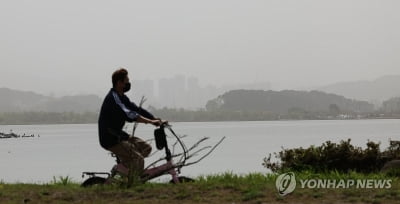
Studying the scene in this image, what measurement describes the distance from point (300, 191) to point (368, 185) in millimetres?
1210

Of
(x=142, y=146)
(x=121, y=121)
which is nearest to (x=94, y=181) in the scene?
(x=142, y=146)

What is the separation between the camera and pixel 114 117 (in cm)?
936

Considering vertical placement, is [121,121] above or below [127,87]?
below

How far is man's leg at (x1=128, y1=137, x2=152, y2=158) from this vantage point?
962 cm

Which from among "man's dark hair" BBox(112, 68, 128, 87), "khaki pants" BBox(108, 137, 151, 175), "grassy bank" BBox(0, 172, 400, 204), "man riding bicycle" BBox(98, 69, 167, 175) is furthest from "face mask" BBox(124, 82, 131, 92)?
"grassy bank" BBox(0, 172, 400, 204)

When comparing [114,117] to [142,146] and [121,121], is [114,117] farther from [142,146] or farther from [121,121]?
[142,146]

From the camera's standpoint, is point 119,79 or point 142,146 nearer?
point 119,79

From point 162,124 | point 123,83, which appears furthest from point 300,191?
point 123,83

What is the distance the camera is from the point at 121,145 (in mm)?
9461

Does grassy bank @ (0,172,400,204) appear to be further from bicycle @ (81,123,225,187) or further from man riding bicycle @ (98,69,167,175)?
man riding bicycle @ (98,69,167,175)

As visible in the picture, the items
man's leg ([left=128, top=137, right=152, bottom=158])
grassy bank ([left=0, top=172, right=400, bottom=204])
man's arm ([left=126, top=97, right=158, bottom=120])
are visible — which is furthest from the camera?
man's leg ([left=128, top=137, right=152, bottom=158])

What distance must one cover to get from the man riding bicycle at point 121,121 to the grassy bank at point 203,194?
0.49m

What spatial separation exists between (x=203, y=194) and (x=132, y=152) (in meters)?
1.21

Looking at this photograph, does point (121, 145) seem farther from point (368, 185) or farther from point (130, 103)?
point (368, 185)
